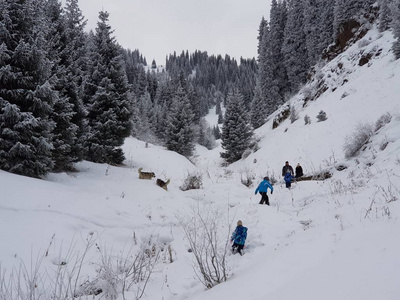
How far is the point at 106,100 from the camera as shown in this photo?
1535 centimetres

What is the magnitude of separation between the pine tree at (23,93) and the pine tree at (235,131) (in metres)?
20.5

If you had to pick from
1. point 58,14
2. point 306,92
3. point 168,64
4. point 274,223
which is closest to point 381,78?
point 306,92

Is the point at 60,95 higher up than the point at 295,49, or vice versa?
the point at 295,49

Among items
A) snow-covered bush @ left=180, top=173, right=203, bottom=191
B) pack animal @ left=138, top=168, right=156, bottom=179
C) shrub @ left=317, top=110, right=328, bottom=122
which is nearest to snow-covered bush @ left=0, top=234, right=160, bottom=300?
snow-covered bush @ left=180, top=173, right=203, bottom=191

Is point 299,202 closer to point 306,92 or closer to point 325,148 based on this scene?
point 325,148

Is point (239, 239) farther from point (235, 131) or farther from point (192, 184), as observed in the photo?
point (235, 131)

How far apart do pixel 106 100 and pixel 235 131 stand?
→ 15.2m

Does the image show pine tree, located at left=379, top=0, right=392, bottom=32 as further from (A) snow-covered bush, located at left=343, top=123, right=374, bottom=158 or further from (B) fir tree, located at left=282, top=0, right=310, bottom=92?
(A) snow-covered bush, located at left=343, top=123, right=374, bottom=158

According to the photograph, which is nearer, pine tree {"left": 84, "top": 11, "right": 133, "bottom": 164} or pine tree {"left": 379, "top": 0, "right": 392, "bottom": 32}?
pine tree {"left": 84, "top": 11, "right": 133, "bottom": 164}

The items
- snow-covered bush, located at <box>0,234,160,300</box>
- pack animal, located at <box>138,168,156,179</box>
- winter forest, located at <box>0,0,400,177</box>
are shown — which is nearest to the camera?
snow-covered bush, located at <box>0,234,160,300</box>

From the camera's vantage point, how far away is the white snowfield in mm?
2887

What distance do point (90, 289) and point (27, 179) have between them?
15.5 ft

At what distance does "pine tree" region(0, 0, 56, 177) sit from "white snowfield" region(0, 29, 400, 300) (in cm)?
102

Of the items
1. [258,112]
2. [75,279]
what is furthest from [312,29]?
[75,279]
